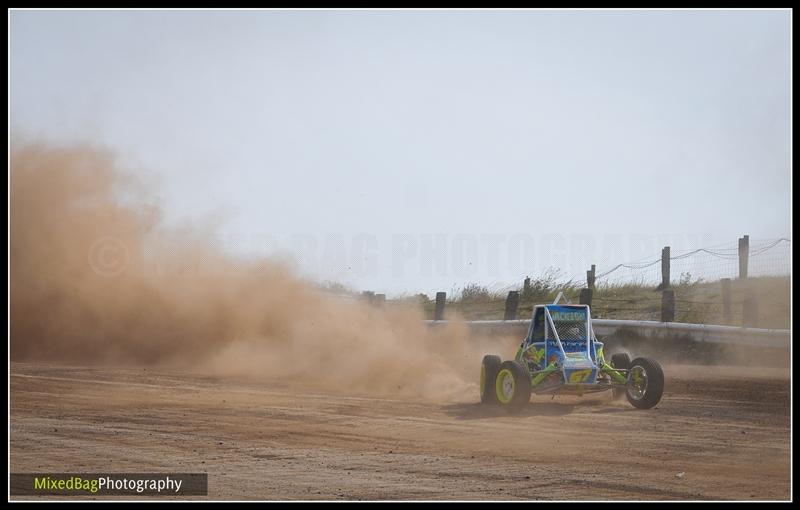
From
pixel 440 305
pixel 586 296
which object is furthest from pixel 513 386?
pixel 440 305

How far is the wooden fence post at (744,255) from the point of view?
2131 centimetres

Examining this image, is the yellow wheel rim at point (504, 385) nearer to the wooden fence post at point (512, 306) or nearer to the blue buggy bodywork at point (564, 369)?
the blue buggy bodywork at point (564, 369)

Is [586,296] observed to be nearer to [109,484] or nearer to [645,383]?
[645,383]

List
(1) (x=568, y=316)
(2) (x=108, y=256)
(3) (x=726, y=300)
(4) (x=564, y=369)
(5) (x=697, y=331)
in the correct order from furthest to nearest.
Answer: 1. (2) (x=108, y=256)
2. (3) (x=726, y=300)
3. (5) (x=697, y=331)
4. (1) (x=568, y=316)
5. (4) (x=564, y=369)

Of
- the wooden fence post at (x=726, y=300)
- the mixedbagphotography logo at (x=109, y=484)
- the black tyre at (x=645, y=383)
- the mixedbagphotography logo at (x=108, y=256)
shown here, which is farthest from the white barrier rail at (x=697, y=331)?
the mixedbagphotography logo at (x=109, y=484)

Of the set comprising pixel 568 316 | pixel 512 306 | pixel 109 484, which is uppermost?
pixel 512 306

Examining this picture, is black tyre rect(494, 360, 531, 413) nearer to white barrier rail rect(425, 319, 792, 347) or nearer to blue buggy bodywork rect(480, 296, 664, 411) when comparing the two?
blue buggy bodywork rect(480, 296, 664, 411)

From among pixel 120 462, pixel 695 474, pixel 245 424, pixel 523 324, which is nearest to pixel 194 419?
pixel 245 424

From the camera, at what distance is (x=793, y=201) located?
38.8 ft

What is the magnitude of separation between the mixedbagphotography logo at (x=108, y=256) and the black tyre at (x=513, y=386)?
12293 mm

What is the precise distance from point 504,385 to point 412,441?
10.6 ft

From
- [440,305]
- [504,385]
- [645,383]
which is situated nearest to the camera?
[645,383]

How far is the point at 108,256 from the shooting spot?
22531mm

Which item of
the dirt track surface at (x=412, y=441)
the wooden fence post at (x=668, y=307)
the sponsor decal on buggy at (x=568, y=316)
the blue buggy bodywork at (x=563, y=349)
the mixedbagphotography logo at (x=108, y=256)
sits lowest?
the dirt track surface at (x=412, y=441)
